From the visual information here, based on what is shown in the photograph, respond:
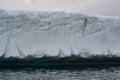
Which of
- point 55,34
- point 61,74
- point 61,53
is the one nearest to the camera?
point 61,74

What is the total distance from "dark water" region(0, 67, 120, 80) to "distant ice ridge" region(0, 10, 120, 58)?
1.42 m

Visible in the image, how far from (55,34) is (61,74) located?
3.66m

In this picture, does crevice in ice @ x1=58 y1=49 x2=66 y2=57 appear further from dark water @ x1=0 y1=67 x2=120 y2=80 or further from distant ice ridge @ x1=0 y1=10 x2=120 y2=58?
dark water @ x1=0 y1=67 x2=120 y2=80

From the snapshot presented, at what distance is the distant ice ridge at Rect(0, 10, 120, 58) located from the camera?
22.4 meters

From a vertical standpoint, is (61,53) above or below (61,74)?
above

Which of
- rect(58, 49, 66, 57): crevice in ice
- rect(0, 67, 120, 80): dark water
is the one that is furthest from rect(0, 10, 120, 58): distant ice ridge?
rect(0, 67, 120, 80): dark water

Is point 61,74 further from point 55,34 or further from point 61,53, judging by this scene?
point 55,34

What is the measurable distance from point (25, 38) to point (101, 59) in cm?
396

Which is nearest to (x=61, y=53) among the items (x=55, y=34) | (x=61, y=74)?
(x=55, y=34)

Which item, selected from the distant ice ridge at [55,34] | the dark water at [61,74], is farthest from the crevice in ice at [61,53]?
the dark water at [61,74]

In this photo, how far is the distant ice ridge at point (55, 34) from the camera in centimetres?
2241

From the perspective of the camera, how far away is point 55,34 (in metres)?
23.0

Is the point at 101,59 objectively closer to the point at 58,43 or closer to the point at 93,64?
the point at 93,64

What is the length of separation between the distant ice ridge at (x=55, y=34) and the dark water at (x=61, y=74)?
142cm
